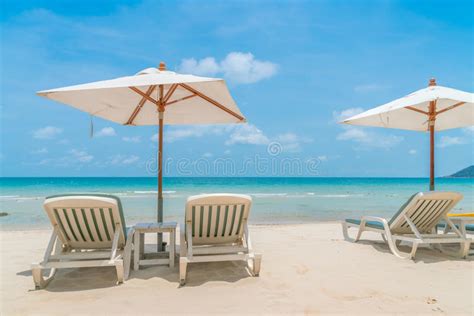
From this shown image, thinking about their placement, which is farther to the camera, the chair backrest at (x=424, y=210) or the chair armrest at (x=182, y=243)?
the chair backrest at (x=424, y=210)

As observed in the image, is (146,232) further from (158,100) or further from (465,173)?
(465,173)

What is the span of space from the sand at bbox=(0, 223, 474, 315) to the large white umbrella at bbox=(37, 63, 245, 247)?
3.77ft

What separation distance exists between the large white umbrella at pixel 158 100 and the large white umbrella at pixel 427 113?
7.55 ft

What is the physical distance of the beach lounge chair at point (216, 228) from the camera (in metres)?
3.55

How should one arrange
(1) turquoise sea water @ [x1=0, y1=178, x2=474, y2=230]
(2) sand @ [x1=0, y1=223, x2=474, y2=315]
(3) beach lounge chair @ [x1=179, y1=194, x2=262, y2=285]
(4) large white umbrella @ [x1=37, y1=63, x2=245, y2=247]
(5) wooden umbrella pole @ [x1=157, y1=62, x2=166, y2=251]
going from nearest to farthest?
(2) sand @ [x1=0, y1=223, x2=474, y2=315], (3) beach lounge chair @ [x1=179, y1=194, x2=262, y2=285], (4) large white umbrella @ [x1=37, y1=63, x2=245, y2=247], (5) wooden umbrella pole @ [x1=157, y1=62, x2=166, y2=251], (1) turquoise sea water @ [x1=0, y1=178, x2=474, y2=230]

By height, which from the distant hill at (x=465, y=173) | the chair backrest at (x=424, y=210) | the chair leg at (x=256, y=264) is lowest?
the distant hill at (x=465, y=173)

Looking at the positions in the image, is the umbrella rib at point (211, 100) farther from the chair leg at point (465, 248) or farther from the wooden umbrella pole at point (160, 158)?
the chair leg at point (465, 248)

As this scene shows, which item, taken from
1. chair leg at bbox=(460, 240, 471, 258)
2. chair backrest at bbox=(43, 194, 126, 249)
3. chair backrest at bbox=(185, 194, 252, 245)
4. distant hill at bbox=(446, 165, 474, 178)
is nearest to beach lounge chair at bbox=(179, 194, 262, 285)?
chair backrest at bbox=(185, 194, 252, 245)

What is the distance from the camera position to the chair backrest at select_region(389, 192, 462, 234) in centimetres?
450

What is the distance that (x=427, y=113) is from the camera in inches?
232

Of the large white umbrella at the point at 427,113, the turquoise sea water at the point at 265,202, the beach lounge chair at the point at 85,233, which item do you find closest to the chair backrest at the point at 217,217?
the beach lounge chair at the point at 85,233

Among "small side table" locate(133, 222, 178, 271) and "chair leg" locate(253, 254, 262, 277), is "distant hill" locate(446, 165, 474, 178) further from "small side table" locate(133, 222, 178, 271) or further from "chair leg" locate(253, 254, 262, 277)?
"small side table" locate(133, 222, 178, 271)

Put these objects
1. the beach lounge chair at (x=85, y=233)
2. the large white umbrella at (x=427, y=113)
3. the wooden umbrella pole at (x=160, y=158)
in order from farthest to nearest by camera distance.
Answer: the large white umbrella at (x=427, y=113) → the wooden umbrella pole at (x=160, y=158) → the beach lounge chair at (x=85, y=233)

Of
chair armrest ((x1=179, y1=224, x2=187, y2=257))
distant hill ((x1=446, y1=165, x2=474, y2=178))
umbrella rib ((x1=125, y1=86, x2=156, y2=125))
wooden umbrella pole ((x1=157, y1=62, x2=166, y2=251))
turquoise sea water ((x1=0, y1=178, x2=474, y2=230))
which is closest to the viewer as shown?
→ chair armrest ((x1=179, y1=224, x2=187, y2=257))
